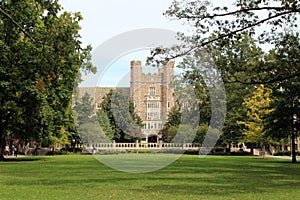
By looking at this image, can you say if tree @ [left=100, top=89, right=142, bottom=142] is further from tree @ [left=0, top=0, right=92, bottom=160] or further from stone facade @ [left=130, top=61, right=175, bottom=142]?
tree @ [left=0, top=0, right=92, bottom=160]

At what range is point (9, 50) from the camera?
30.8 m

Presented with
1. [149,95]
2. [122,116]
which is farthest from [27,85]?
[122,116]

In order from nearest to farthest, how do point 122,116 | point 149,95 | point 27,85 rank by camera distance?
1. point 27,85
2. point 149,95
3. point 122,116

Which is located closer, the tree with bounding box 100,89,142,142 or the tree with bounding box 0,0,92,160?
the tree with bounding box 0,0,92,160

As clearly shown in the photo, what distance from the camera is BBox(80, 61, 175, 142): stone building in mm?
34744

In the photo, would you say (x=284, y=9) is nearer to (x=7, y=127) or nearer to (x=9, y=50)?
(x=9, y=50)

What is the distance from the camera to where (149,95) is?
133 ft

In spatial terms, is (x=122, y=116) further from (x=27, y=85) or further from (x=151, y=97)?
(x=27, y=85)

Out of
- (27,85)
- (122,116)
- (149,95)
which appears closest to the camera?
(27,85)

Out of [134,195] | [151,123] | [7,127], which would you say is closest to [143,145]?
[151,123]

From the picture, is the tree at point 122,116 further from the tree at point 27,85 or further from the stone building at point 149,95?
the tree at point 27,85

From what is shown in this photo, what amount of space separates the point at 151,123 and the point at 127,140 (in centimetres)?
599

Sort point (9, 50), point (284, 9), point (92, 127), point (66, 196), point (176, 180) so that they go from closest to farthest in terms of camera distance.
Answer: point (66, 196) → point (284, 9) → point (176, 180) → point (9, 50) → point (92, 127)

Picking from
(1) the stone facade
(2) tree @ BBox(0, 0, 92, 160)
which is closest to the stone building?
(1) the stone facade
